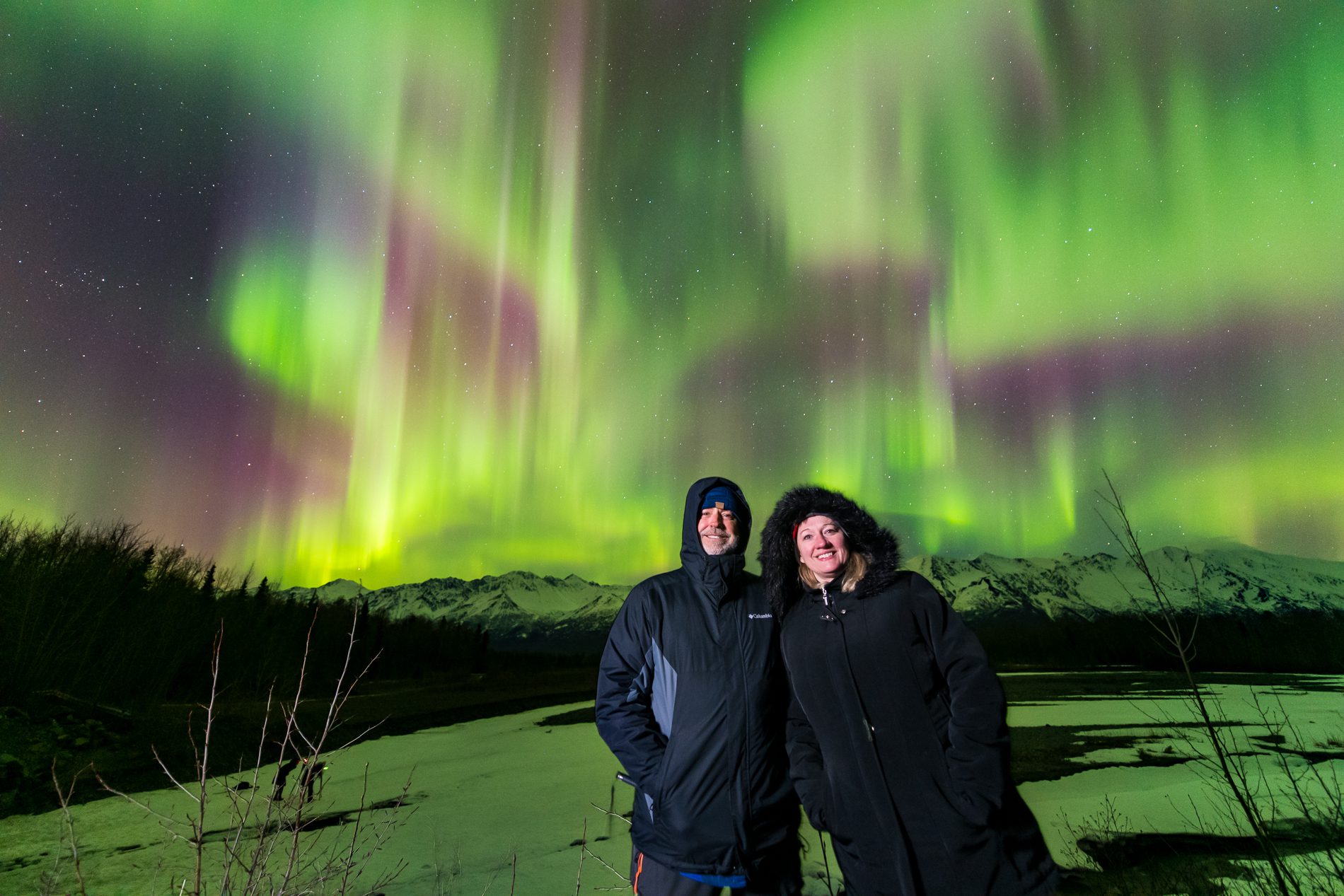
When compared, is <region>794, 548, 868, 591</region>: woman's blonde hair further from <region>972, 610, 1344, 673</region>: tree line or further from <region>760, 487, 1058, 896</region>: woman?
<region>972, 610, 1344, 673</region>: tree line

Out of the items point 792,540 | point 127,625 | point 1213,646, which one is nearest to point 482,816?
point 792,540

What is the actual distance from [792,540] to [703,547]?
Result: 1.46 ft

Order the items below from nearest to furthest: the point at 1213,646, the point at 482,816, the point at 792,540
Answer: the point at 792,540, the point at 482,816, the point at 1213,646

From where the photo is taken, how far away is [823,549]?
288 cm

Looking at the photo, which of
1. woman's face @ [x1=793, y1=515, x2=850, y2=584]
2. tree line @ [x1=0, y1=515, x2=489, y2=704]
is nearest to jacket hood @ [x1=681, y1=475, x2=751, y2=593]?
woman's face @ [x1=793, y1=515, x2=850, y2=584]

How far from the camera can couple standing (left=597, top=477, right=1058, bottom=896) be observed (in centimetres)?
243

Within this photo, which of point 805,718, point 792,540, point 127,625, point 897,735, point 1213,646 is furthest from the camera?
point 1213,646

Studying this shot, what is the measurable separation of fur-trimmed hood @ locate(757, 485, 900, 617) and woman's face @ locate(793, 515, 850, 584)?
4cm

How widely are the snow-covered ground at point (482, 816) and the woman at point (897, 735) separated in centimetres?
197

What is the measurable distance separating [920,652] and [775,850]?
1.12m

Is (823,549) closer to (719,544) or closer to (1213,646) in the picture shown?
(719,544)

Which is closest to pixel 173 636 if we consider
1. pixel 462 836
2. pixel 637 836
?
pixel 462 836

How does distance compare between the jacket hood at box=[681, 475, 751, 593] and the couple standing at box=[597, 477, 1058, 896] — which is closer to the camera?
the couple standing at box=[597, 477, 1058, 896]

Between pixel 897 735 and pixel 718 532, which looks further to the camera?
pixel 718 532
